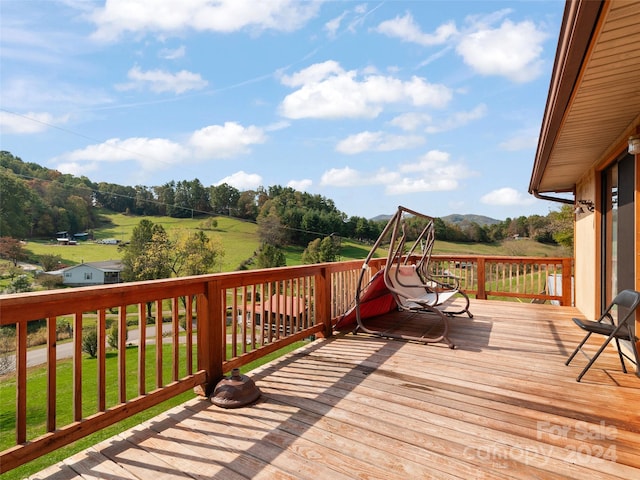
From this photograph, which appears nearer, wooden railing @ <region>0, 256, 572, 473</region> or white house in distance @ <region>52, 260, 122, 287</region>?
wooden railing @ <region>0, 256, 572, 473</region>

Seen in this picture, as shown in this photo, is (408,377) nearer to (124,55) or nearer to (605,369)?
(605,369)

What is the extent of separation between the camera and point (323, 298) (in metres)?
4.25

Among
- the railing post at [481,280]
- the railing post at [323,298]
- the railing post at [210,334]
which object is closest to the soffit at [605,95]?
the railing post at [481,280]

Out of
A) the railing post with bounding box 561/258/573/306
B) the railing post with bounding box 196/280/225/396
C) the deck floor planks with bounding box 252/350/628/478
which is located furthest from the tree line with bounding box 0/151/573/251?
the railing post with bounding box 196/280/225/396

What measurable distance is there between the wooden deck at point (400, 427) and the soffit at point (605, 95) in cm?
217

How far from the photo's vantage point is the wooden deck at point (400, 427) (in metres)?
1.77

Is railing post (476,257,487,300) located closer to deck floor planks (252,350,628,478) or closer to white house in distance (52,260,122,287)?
deck floor planks (252,350,628,478)

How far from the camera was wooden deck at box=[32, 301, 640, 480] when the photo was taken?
5.82 feet

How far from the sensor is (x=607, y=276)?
457cm

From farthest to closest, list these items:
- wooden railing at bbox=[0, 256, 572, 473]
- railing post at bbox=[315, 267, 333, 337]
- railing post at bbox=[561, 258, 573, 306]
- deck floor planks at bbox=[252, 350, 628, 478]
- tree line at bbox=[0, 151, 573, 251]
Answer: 1. tree line at bbox=[0, 151, 573, 251]
2. railing post at bbox=[561, 258, 573, 306]
3. railing post at bbox=[315, 267, 333, 337]
4. deck floor planks at bbox=[252, 350, 628, 478]
5. wooden railing at bbox=[0, 256, 572, 473]

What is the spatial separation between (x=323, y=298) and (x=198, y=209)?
4287cm

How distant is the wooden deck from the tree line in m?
16.2

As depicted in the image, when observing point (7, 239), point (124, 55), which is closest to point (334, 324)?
point (7, 239)

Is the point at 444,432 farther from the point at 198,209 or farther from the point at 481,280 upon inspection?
the point at 198,209
